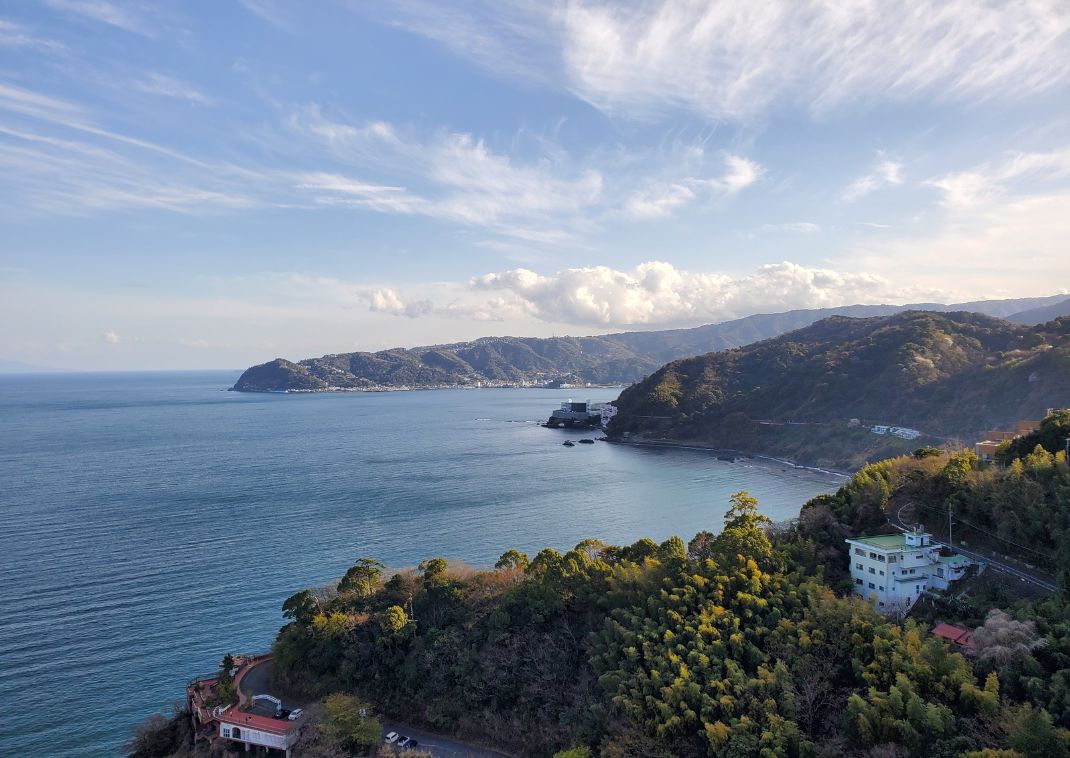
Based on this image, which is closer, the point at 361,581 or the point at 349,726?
the point at 349,726

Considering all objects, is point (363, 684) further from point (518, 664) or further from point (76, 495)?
point (76, 495)

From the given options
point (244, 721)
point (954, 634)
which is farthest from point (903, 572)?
point (244, 721)

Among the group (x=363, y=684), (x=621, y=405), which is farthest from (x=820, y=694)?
(x=621, y=405)

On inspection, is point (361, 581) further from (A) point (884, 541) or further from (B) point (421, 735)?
(A) point (884, 541)

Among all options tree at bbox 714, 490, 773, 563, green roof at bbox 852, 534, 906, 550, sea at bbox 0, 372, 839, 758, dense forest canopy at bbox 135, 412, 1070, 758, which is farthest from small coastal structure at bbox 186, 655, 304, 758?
green roof at bbox 852, 534, 906, 550

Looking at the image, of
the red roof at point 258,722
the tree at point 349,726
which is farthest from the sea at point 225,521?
the tree at point 349,726

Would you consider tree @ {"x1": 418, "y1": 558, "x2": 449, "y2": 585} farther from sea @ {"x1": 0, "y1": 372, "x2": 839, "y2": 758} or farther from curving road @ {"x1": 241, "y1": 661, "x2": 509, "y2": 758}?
sea @ {"x1": 0, "y1": 372, "x2": 839, "y2": 758}
